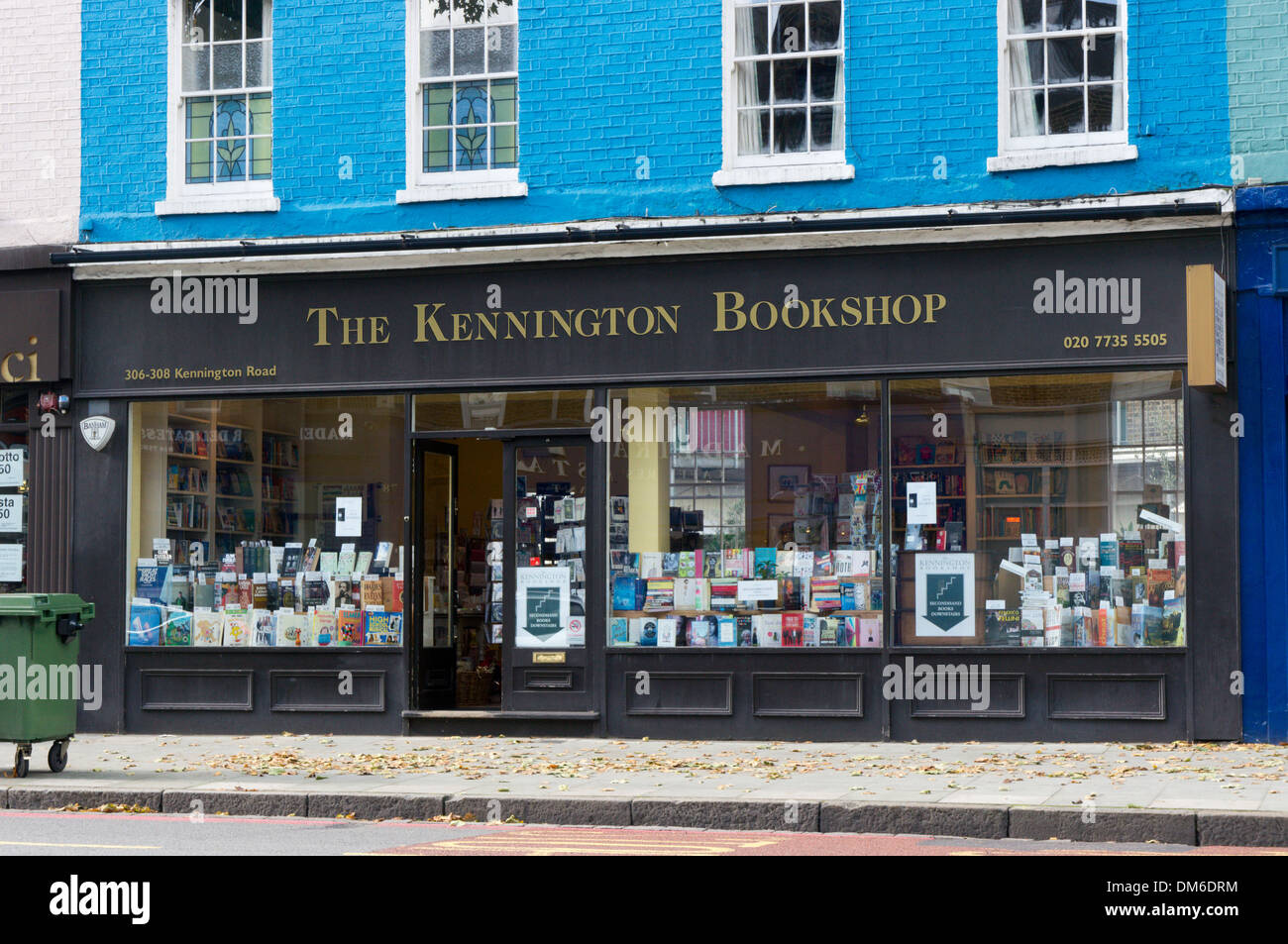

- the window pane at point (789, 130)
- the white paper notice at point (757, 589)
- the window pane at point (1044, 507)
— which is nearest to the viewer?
the window pane at point (1044, 507)

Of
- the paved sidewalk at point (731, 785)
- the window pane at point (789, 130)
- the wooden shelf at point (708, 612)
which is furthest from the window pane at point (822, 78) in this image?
the paved sidewalk at point (731, 785)

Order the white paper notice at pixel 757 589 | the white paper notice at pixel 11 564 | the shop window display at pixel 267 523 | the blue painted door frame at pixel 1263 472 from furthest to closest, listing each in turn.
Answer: the white paper notice at pixel 11 564
the shop window display at pixel 267 523
the white paper notice at pixel 757 589
the blue painted door frame at pixel 1263 472

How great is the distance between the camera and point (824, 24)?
14062mm

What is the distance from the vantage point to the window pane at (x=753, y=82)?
14180 mm

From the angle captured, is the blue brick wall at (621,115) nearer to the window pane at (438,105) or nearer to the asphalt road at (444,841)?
the window pane at (438,105)

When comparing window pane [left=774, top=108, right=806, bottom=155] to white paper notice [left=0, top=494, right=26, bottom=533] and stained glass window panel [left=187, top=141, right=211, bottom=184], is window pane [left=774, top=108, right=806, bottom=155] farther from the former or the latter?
white paper notice [left=0, top=494, right=26, bottom=533]

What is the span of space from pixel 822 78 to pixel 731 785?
21.3ft

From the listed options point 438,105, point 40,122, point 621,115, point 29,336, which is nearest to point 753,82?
point 621,115

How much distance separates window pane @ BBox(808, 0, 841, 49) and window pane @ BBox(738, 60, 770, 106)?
0.47 metres

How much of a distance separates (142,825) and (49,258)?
691 centimetres

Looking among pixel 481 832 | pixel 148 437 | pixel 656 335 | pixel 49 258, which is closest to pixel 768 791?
pixel 481 832

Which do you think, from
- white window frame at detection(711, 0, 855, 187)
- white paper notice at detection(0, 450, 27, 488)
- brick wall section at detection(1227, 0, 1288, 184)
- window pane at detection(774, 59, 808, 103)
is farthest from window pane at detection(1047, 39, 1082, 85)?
white paper notice at detection(0, 450, 27, 488)

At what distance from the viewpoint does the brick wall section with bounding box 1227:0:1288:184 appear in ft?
42.4

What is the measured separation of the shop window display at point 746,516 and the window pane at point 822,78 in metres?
2.52
